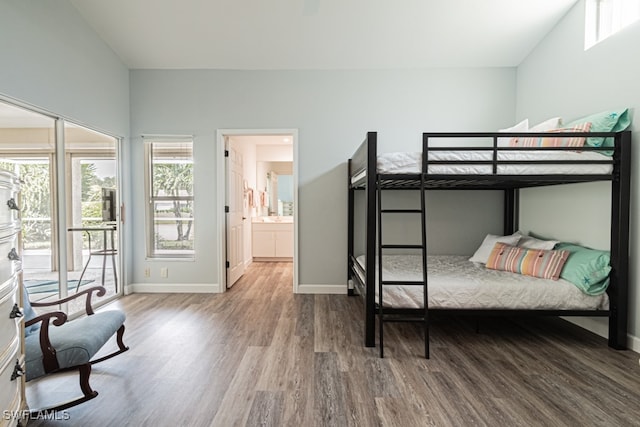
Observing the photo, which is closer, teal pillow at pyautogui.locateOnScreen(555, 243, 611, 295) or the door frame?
teal pillow at pyautogui.locateOnScreen(555, 243, 611, 295)

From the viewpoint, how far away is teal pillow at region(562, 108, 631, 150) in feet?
8.00

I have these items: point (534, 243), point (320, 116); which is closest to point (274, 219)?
point (320, 116)

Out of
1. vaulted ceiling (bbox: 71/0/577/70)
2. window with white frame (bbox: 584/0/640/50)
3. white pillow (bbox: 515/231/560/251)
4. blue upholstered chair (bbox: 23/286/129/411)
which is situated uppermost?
vaulted ceiling (bbox: 71/0/577/70)

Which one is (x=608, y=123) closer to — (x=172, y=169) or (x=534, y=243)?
(x=534, y=243)

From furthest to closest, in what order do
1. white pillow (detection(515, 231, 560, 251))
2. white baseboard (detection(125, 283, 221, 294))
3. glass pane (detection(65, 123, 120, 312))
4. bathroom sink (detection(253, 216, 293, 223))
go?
bathroom sink (detection(253, 216, 293, 223)) → white baseboard (detection(125, 283, 221, 294)) → glass pane (detection(65, 123, 120, 312)) → white pillow (detection(515, 231, 560, 251))

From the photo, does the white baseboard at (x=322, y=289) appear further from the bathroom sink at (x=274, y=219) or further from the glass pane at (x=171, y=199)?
the bathroom sink at (x=274, y=219)

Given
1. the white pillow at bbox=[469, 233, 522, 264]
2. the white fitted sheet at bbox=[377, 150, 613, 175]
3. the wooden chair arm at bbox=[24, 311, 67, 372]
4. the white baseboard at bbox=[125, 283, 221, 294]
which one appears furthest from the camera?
the white baseboard at bbox=[125, 283, 221, 294]

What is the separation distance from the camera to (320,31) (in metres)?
3.33

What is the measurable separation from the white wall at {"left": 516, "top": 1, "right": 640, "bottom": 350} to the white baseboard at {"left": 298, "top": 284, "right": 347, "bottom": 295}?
7.74 ft

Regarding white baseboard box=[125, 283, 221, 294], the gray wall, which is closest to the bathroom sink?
white baseboard box=[125, 283, 221, 294]

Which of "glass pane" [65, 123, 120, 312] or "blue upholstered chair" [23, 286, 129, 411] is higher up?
"glass pane" [65, 123, 120, 312]

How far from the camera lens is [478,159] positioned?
96.7 inches

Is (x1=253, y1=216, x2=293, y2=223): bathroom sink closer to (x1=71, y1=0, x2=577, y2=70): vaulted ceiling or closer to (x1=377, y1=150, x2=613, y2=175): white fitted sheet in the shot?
(x1=71, y1=0, x2=577, y2=70): vaulted ceiling

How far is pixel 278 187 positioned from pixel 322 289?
3387 millimetres
